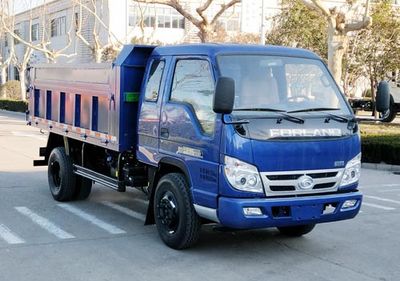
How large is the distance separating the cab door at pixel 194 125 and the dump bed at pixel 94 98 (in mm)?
753

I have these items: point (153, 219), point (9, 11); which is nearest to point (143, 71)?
point (153, 219)

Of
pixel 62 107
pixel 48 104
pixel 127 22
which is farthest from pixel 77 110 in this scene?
pixel 127 22

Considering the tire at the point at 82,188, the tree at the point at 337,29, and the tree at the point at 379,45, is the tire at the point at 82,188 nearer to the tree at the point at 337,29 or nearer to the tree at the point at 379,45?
the tree at the point at 337,29

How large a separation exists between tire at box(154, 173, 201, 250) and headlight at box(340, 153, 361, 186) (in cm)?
157

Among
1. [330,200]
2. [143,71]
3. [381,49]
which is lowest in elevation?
[330,200]

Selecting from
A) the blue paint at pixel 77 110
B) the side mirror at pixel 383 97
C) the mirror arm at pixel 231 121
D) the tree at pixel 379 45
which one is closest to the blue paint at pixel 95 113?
the blue paint at pixel 77 110

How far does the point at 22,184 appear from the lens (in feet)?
34.8

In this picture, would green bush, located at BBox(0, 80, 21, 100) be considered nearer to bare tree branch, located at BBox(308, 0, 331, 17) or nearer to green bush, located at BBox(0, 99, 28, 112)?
green bush, located at BBox(0, 99, 28, 112)

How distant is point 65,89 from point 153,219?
2.79 metres

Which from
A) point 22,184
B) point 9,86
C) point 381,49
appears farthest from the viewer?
point 9,86

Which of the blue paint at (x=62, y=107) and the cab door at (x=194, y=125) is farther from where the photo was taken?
the blue paint at (x=62, y=107)

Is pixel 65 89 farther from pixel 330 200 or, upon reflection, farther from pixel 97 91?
pixel 330 200

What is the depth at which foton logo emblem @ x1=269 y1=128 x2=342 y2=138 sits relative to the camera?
5832mm

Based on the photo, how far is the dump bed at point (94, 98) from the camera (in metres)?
7.28
